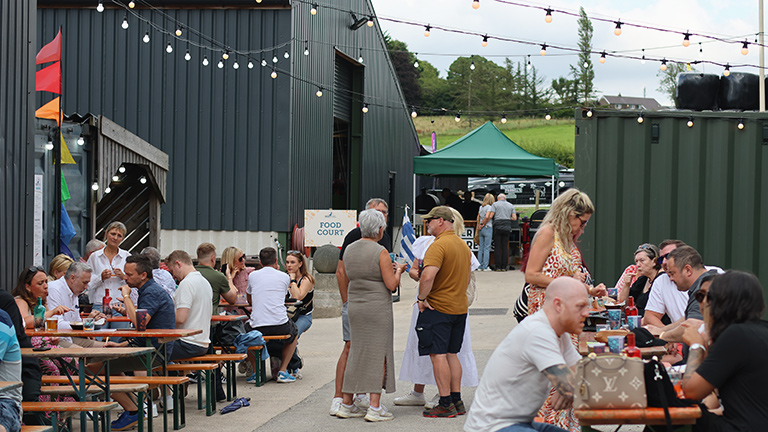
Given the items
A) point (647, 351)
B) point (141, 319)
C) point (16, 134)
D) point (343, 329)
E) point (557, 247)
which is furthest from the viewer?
point (16, 134)

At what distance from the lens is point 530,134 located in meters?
62.2

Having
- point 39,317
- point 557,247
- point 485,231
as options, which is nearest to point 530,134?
point 485,231

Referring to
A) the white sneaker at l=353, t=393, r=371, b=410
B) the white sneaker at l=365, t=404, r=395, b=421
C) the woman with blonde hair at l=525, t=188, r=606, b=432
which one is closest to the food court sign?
the white sneaker at l=353, t=393, r=371, b=410

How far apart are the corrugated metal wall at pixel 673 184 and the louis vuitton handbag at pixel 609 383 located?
573cm

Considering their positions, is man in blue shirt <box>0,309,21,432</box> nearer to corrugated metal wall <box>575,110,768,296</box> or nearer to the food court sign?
corrugated metal wall <box>575,110,768,296</box>

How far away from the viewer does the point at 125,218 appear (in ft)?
48.1

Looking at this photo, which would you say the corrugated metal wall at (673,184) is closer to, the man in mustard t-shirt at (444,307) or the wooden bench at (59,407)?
the man in mustard t-shirt at (444,307)

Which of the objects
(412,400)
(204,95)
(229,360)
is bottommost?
(412,400)

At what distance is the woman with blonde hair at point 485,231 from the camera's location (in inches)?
792

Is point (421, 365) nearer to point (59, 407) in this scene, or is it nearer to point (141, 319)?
point (141, 319)

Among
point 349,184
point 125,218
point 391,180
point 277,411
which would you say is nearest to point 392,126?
point 391,180

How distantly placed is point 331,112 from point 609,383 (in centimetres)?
1662

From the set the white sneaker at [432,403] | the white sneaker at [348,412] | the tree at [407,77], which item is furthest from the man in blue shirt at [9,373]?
the tree at [407,77]

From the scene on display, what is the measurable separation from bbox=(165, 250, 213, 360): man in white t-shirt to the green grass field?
1879 inches
